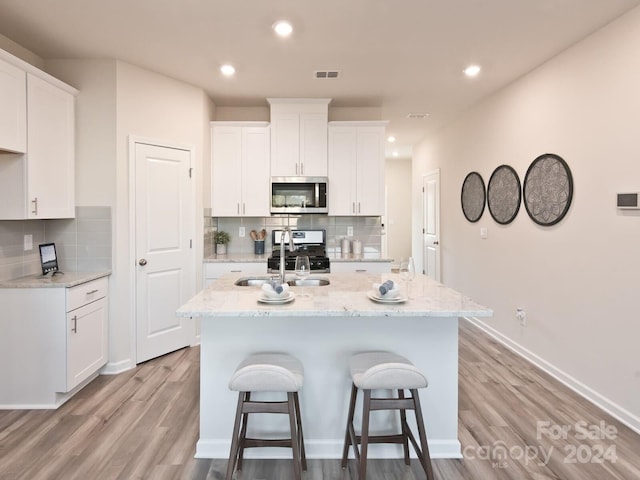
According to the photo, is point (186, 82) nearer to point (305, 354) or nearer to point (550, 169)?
point (305, 354)

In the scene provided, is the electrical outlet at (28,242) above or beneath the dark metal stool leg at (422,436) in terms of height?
above

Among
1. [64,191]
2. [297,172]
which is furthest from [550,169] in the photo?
[64,191]

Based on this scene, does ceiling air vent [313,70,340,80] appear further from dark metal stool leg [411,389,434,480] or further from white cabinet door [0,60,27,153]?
dark metal stool leg [411,389,434,480]

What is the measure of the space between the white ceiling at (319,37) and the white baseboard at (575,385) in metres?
2.71

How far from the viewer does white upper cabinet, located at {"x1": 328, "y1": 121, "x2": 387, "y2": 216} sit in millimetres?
4391

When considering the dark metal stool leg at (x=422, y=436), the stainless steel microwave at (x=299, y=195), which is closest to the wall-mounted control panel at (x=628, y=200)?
the dark metal stool leg at (x=422, y=436)

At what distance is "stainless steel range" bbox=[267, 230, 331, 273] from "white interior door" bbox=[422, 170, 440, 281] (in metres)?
2.32

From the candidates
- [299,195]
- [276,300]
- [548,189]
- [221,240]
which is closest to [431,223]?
[299,195]

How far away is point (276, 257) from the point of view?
409 cm

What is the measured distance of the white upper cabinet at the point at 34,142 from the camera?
257 centimetres

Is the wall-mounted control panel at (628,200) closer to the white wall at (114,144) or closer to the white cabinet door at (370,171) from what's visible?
the white cabinet door at (370,171)

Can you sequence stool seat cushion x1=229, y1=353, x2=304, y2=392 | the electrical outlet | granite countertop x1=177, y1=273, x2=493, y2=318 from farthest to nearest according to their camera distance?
the electrical outlet, granite countertop x1=177, y1=273, x2=493, y2=318, stool seat cushion x1=229, y1=353, x2=304, y2=392

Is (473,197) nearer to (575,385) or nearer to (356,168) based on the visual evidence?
(356,168)

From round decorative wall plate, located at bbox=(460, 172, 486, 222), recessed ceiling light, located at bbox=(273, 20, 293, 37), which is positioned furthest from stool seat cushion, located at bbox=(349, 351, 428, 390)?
round decorative wall plate, located at bbox=(460, 172, 486, 222)
